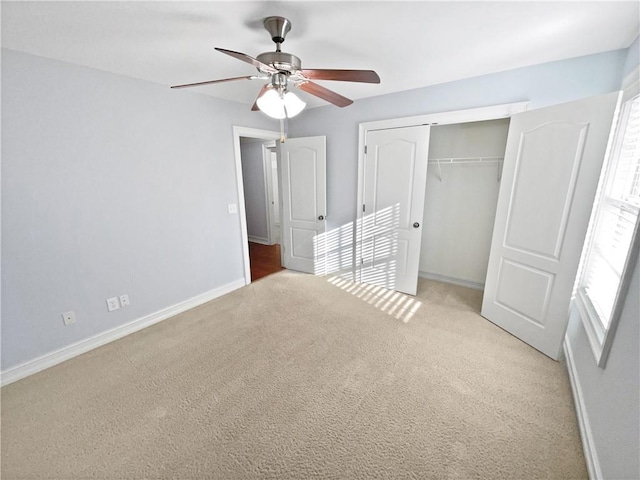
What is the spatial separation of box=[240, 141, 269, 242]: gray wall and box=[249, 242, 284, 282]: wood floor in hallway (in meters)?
0.31

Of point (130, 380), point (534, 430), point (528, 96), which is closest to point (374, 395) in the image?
point (534, 430)

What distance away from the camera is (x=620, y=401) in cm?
116

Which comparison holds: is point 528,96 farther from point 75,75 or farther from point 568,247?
point 75,75

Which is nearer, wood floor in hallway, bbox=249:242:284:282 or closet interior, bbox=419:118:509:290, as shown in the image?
closet interior, bbox=419:118:509:290

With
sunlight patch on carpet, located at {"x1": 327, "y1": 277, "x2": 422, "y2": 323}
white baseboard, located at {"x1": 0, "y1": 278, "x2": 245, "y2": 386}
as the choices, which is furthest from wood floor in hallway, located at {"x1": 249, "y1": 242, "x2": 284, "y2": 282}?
sunlight patch on carpet, located at {"x1": 327, "y1": 277, "x2": 422, "y2": 323}

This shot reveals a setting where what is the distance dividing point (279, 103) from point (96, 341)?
2503 millimetres

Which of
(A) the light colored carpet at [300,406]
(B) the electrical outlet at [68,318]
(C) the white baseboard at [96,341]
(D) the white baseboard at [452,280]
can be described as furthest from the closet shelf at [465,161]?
(B) the electrical outlet at [68,318]

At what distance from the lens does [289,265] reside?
411 centimetres

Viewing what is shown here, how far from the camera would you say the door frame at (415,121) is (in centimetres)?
236

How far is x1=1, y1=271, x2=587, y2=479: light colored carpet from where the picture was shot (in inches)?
53.0

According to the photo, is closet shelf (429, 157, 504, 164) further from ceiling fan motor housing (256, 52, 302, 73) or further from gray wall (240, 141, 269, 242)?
gray wall (240, 141, 269, 242)

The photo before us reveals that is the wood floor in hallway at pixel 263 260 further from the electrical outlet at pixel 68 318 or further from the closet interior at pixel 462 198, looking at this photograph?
the closet interior at pixel 462 198

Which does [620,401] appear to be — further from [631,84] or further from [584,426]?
[631,84]

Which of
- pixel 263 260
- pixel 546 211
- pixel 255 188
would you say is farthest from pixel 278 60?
pixel 255 188
